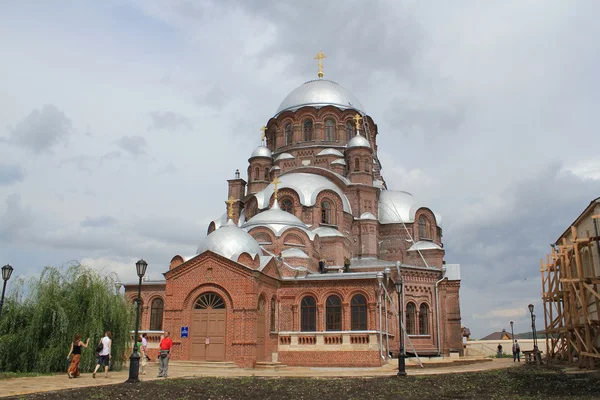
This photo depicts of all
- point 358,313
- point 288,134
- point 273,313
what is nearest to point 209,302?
point 273,313

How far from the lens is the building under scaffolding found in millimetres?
19125

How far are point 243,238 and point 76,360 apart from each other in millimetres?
11405

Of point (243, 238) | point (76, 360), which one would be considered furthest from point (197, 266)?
point (76, 360)

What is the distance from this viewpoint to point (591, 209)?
65.7 feet

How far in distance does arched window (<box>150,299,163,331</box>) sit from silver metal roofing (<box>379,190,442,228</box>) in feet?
51.2

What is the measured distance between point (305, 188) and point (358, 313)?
10.6 metres

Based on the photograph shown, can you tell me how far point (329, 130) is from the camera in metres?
40.2

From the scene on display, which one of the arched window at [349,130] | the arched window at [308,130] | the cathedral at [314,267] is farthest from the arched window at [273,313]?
the arched window at [349,130]

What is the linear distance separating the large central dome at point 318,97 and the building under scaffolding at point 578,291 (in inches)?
798

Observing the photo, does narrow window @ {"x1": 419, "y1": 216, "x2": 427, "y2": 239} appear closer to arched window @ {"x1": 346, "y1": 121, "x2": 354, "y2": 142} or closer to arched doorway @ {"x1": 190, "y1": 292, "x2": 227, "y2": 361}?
arched window @ {"x1": 346, "y1": 121, "x2": 354, "y2": 142}

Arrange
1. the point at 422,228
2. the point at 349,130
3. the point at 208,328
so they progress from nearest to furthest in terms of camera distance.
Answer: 1. the point at 208,328
2. the point at 422,228
3. the point at 349,130

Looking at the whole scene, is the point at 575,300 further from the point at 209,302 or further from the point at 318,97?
the point at 318,97

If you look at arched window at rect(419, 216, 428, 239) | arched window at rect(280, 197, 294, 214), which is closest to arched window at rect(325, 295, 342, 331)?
arched window at rect(280, 197, 294, 214)

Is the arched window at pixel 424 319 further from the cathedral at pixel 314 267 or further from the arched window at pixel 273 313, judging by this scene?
the arched window at pixel 273 313
